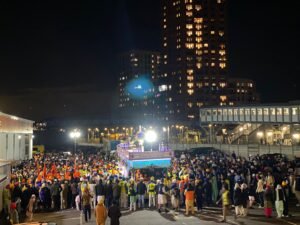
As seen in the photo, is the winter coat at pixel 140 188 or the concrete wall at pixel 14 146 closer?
the winter coat at pixel 140 188

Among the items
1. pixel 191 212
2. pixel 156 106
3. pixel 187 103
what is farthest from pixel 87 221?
pixel 156 106

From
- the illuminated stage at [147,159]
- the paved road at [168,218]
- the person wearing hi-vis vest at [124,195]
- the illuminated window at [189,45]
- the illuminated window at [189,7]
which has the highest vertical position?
the illuminated window at [189,7]

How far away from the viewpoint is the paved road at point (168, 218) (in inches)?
504

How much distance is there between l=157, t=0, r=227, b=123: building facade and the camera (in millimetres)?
123750

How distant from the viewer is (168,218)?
13.7 m

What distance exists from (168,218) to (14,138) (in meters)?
22.6

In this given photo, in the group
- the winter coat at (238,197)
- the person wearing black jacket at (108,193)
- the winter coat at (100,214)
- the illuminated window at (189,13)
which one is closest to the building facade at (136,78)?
the illuminated window at (189,13)

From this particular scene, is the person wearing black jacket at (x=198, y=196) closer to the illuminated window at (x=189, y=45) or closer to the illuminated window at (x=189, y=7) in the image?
the illuminated window at (x=189, y=45)

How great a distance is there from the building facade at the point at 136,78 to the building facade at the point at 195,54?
39.4m

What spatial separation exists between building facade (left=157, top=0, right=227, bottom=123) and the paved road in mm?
108493

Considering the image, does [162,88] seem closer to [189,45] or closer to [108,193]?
[189,45]

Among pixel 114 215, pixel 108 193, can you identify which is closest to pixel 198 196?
pixel 108 193

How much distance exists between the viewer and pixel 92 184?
16078 mm

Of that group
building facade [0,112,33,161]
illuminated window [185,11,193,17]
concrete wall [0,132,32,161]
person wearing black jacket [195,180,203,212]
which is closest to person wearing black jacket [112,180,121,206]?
person wearing black jacket [195,180,203,212]
